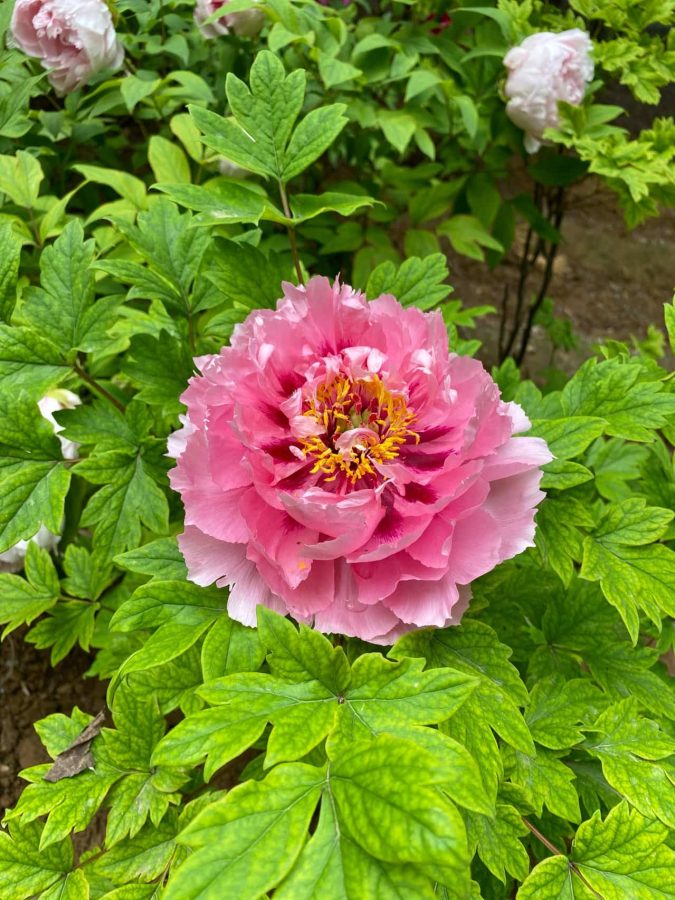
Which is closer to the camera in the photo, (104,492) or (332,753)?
(332,753)

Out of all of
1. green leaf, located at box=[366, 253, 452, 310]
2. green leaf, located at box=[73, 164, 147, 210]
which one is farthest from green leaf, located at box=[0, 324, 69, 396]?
green leaf, located at box=[73, 164, 147, 210]

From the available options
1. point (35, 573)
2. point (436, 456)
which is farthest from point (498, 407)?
point (35, 573)

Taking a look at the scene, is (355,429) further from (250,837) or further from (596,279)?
(596,279)

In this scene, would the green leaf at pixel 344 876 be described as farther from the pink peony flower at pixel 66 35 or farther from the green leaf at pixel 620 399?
the pink peony flower at pixel 66 35

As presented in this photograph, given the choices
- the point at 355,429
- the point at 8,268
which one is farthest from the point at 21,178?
the point at 355,429

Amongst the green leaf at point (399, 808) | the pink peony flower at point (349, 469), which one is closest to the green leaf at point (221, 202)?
the pink peony flower at point (349, 469)

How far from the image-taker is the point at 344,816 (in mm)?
453

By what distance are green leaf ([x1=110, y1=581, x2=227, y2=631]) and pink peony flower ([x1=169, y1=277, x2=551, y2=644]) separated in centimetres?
3

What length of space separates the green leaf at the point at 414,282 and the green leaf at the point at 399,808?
1.78 ft

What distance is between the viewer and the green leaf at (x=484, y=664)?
0.58 m

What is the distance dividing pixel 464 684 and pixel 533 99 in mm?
1204

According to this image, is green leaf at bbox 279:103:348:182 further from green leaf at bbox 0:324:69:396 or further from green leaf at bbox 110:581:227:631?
green leaf at bbox 110:581:227:631

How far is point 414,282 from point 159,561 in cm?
43

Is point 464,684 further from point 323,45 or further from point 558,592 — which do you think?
point 323,45
